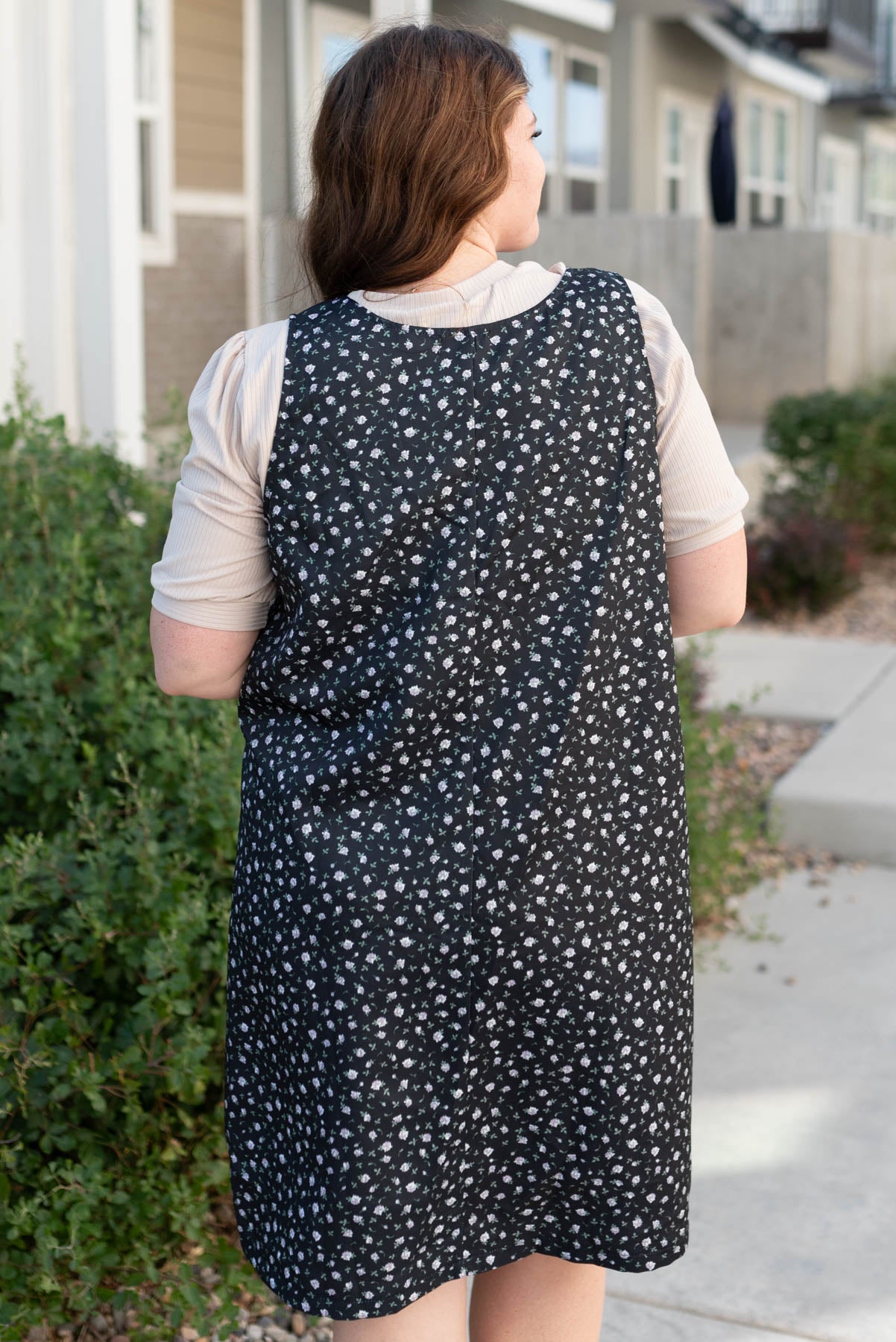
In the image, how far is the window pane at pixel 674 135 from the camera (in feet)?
53.6

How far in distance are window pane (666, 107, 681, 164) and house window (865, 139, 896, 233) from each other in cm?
963

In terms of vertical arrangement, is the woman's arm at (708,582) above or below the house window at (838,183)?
below

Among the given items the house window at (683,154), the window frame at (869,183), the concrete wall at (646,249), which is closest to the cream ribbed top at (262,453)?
the concrete wall at (646,249)

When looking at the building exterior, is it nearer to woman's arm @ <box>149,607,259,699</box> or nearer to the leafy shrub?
woman's arm @ <box>149,607,259,699</box>

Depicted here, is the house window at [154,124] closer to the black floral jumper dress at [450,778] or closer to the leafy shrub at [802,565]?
the leafy shrub at [802,565]

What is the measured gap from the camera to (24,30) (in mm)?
4980

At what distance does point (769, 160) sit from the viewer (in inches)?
794

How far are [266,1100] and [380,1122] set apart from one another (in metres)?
0.19

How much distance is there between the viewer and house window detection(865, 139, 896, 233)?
2591 centimetres

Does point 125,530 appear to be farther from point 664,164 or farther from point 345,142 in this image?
point 664,164

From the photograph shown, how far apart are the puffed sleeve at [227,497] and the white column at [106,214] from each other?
11.3ft

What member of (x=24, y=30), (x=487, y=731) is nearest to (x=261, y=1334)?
(x=487, y=731)

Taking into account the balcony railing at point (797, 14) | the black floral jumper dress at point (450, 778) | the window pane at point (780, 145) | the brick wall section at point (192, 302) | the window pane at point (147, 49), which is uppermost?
the balcony railing at point (797, 14)

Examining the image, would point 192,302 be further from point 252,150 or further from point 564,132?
point 564,132
